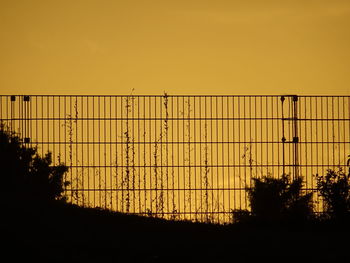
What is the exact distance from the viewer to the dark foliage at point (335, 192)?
14.4 meters

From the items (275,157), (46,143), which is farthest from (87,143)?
(275,157)

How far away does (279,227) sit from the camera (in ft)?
43.0

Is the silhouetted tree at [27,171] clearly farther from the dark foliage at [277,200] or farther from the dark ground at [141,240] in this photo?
the dark foliage at [277,200]

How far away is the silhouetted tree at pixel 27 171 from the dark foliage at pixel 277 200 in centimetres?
366

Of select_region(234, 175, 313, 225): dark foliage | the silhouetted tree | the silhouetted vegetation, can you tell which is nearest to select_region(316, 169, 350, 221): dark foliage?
the silhouetted vegetation

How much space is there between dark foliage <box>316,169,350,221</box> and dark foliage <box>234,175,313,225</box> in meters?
0.31

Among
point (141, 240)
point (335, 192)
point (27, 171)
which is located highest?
point (27, 171)

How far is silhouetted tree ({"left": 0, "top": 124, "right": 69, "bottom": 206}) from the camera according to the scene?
49.3 ft

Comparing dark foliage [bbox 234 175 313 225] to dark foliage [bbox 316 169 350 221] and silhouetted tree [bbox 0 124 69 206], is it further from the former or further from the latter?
silhouetted tree [bbox 0 124 69 206]

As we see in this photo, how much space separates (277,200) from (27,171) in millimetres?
5292

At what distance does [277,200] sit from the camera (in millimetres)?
14727

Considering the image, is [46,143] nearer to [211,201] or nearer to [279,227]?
[211,201]

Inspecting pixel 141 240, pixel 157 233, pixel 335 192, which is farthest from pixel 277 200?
pixel 141 240

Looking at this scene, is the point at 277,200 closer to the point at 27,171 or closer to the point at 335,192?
the point at 335,192
